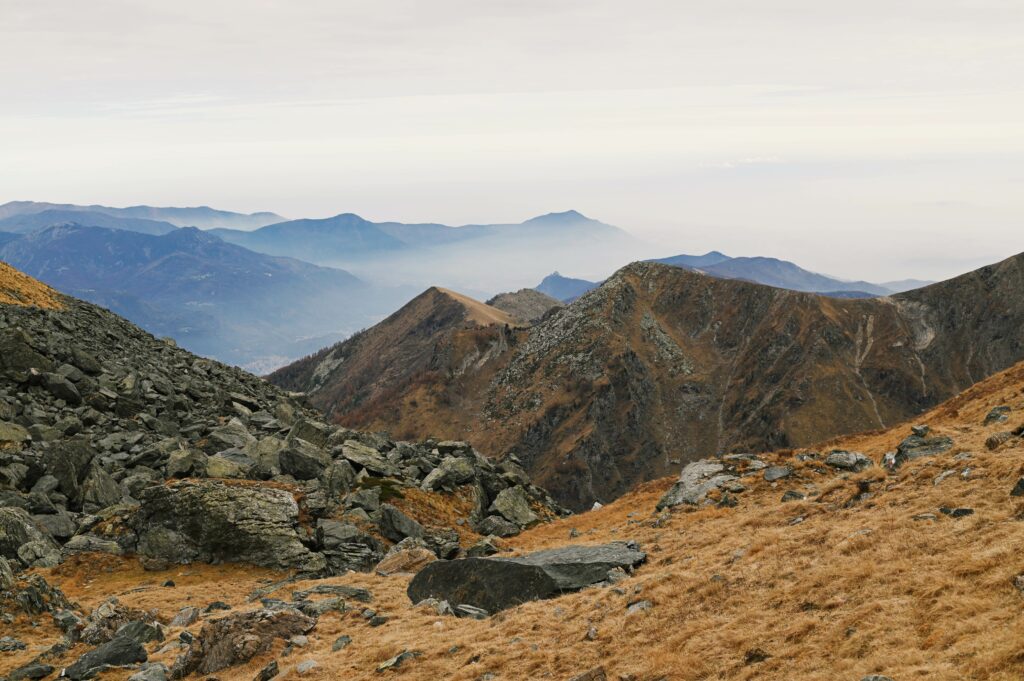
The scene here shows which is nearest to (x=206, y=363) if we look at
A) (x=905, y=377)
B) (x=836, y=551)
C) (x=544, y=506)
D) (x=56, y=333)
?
(x=56, y=333)

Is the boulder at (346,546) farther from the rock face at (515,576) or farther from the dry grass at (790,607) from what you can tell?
the rock face at (515,576)

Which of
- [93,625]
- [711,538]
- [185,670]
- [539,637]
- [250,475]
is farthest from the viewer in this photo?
[250,475]

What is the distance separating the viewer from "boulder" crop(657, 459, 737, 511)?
1540 inches

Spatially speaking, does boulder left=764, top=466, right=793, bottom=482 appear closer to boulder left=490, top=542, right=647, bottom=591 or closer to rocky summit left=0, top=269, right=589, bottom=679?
boulder left=490, top=542, right=647, bottom=591

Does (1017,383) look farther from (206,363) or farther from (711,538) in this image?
(206,363)

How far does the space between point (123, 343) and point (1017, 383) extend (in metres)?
78.2

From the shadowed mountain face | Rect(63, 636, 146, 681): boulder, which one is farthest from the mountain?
the shadowed mountain face

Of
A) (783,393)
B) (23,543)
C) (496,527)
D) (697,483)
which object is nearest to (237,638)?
(23,543)

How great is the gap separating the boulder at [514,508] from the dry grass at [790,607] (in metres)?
18.2

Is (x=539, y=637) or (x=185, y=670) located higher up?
(x=539, y=637)

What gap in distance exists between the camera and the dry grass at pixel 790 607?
48.5 feet

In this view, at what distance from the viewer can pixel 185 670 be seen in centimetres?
2258

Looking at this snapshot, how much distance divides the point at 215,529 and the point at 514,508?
69.6 feet

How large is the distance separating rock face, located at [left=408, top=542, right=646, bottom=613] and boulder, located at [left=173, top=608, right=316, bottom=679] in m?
5.14
